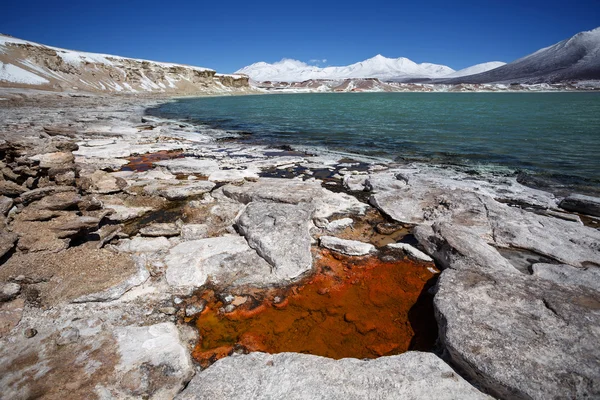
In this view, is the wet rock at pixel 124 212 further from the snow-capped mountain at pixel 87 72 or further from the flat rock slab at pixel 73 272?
the snow-capped mountain at pixel 87 72

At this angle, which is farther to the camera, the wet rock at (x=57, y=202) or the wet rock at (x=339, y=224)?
the wet rock at (x=339, y=224)

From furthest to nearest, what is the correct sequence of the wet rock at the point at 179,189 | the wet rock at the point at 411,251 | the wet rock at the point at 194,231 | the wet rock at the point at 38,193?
the wet rock at the point at 179,189 → the wet rock at the point at 194,231 → the wet rock at the point at 38,193 → the wet rock at the point at 411,251

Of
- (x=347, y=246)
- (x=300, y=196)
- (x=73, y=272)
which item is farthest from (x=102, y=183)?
(x=347, y=246)

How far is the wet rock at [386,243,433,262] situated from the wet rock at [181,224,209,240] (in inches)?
126

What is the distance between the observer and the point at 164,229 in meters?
4.84

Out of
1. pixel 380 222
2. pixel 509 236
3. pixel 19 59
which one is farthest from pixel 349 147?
pixel 19 59

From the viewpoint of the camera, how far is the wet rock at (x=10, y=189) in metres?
4.72

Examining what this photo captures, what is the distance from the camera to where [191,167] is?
8695mm

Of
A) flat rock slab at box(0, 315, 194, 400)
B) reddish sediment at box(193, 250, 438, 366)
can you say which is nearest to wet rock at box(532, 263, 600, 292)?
reddish sediment at box(193, 250, 438, 366)

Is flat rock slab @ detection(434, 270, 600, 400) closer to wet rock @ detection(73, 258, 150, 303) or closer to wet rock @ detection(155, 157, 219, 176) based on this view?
wet rock @ detection(73, 258, 150, 303)

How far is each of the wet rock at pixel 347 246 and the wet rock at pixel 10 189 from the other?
526 centimetres

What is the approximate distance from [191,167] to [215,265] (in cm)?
551

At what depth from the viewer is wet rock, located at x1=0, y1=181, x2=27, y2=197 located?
15.5 feet

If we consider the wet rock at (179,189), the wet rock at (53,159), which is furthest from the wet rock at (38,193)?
the wet rock at (179,189)
